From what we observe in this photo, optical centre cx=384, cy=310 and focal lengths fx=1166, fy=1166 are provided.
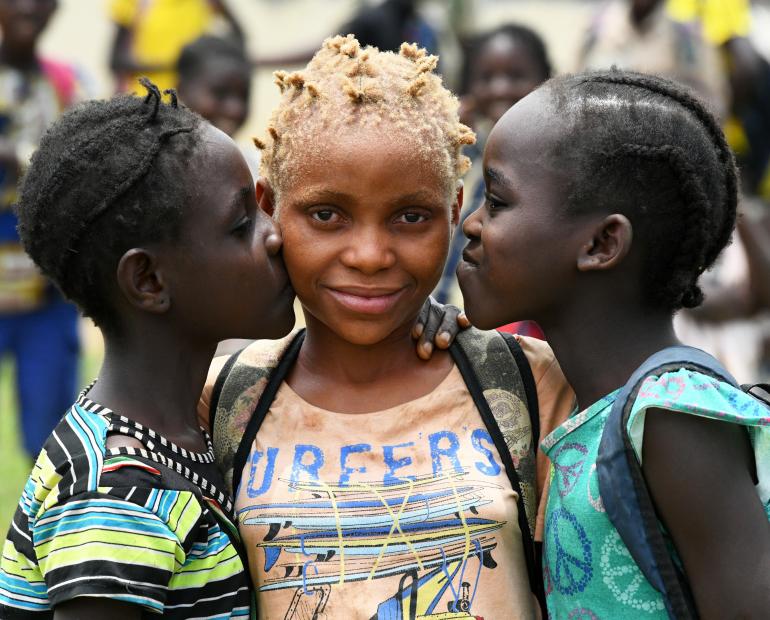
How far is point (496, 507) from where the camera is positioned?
2322 mm

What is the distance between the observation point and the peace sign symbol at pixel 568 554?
2.18m

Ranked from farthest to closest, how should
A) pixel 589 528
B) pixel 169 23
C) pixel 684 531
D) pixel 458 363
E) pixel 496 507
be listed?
pixel 169 23
pixel 458 363
pixel 496 507
pixel 589 528
pixel 684 531

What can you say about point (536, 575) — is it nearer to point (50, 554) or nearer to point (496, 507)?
point (496, 507)

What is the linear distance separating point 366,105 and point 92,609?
1.11 meters

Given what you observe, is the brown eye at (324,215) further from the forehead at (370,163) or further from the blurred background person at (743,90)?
the blurred background person at (743,90)

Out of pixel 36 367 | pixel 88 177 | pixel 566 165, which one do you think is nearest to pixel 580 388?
pixel 566 165

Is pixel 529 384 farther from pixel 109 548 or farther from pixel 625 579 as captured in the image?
pixel 109 548

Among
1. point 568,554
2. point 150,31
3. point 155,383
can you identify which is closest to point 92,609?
point 155,383

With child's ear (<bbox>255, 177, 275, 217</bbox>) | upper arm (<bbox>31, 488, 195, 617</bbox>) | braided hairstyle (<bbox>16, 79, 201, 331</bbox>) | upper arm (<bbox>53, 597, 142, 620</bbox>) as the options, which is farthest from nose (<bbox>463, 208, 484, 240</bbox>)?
upper arm (<bbox>53, 597, 142, 620</bbox>)

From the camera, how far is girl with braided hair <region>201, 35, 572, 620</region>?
2309mm

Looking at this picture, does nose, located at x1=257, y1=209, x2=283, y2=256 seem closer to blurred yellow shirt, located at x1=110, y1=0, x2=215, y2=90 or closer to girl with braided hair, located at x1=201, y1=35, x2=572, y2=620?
girl with braided hair, located at x1=201, y1=35, x2=572, y2=620

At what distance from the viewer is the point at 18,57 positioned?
596 cm

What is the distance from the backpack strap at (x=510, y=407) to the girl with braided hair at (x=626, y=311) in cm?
9

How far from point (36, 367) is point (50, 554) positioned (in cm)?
374
